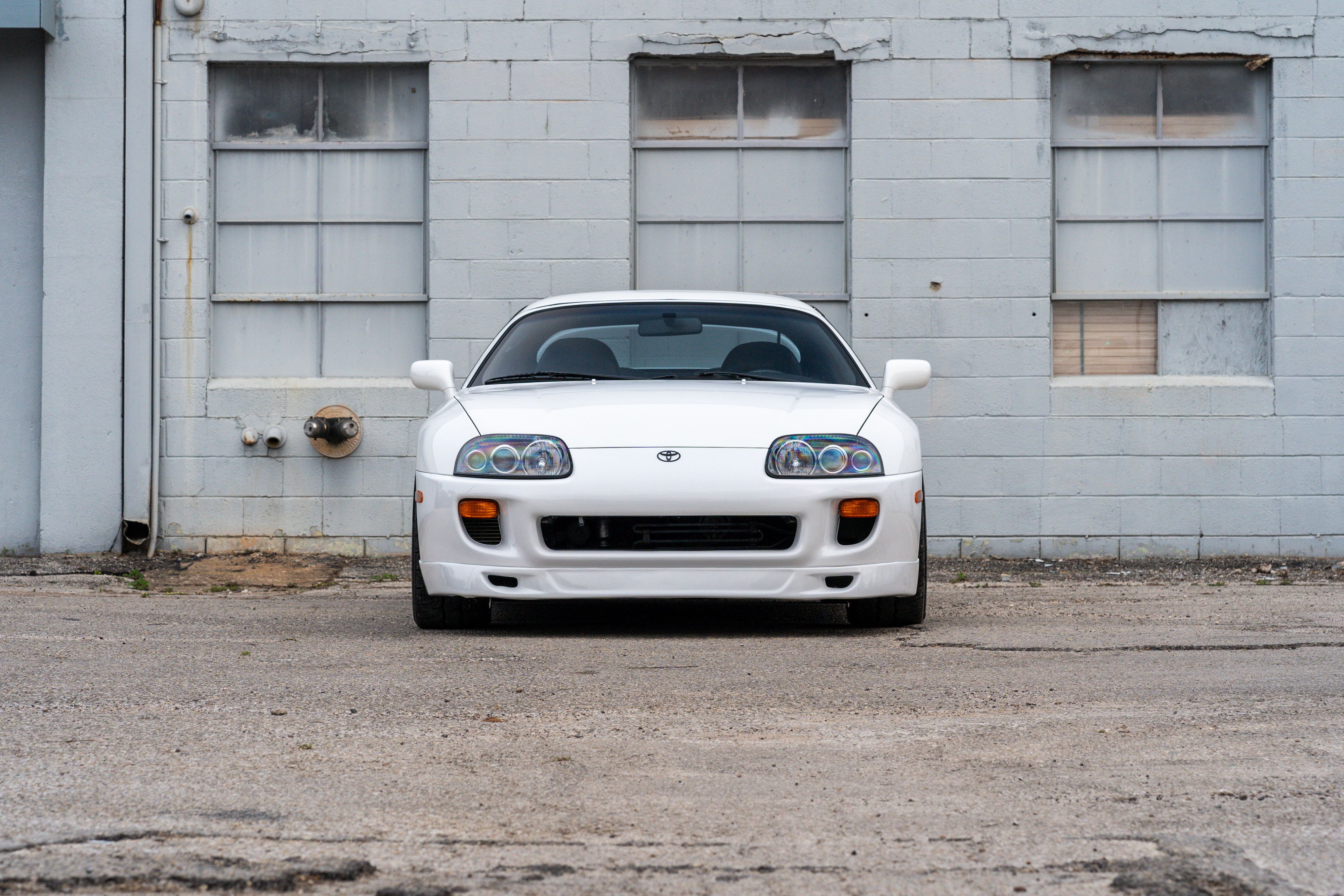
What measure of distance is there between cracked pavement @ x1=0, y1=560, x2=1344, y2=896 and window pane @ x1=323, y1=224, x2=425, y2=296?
402cm

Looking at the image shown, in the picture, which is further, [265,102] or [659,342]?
[265,102]

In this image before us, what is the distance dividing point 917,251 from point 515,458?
184 inches

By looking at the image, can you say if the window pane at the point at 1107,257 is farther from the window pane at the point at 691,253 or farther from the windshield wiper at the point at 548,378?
the windshield wiper at the point at 548,378

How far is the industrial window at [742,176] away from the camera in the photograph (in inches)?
365

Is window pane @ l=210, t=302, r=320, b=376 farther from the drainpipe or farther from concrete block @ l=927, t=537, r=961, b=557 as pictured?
concrete block @ l=927, t=537, r=961, b=557

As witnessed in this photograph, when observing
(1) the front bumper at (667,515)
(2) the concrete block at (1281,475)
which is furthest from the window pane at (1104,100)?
(1) the front bumper at (667,515)

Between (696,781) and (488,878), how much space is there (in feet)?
2.42

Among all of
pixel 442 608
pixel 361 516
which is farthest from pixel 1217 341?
pixel 442 608

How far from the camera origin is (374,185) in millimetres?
9336

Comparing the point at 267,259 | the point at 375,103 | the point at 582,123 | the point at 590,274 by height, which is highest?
the point at 375,103

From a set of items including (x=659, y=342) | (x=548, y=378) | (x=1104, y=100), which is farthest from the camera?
(x=1104, y=100)

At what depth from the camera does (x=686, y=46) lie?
360 inches

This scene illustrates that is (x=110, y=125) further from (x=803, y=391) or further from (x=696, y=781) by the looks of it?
(x=696, y=781)

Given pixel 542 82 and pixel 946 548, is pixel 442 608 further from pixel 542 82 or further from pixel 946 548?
pixel 542 82
